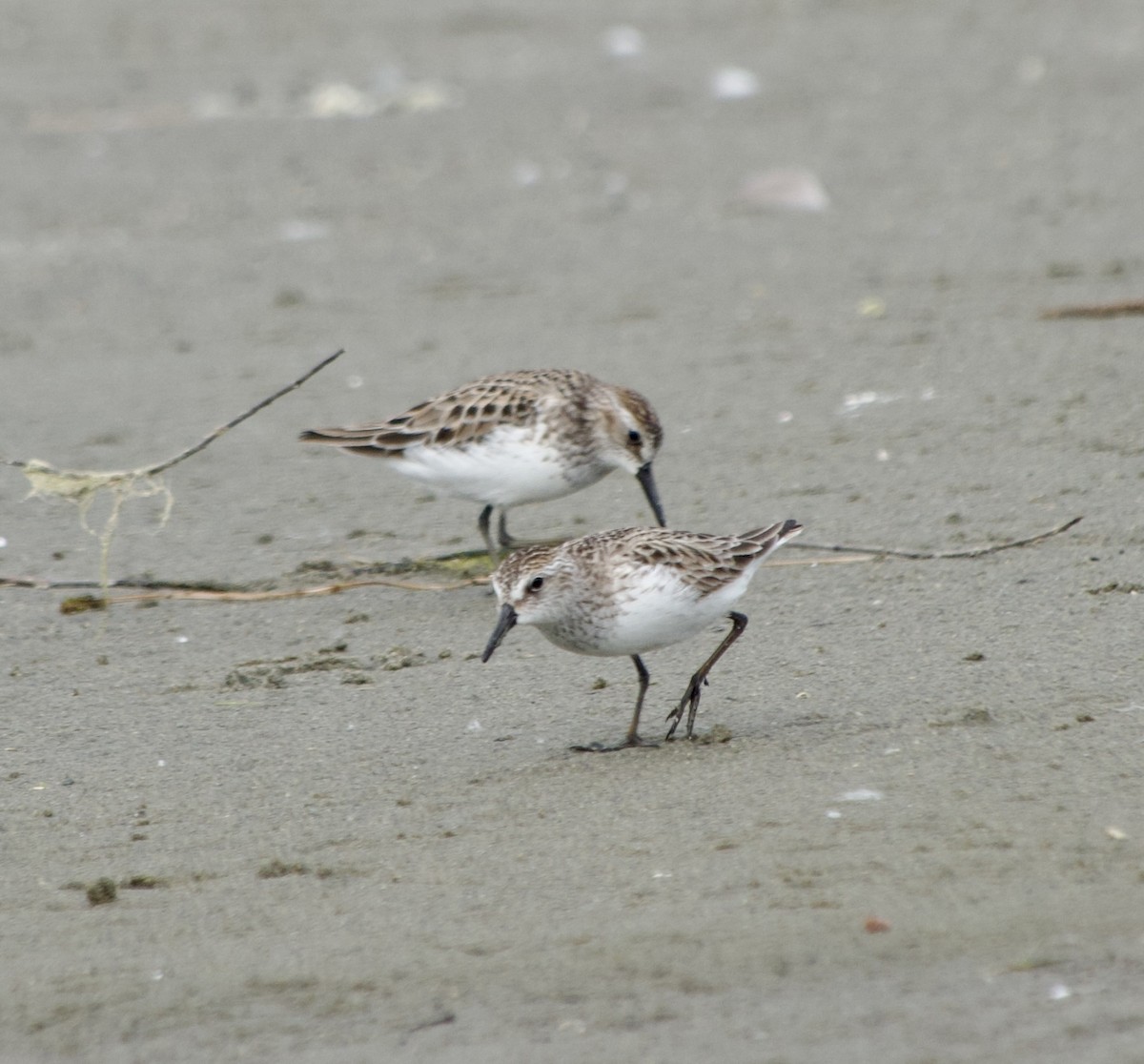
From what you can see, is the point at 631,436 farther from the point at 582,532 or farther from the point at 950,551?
the point at 950,551

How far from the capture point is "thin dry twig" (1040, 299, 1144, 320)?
8453 millimetres

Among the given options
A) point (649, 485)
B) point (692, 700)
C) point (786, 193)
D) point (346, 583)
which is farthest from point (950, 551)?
point (786, 193)

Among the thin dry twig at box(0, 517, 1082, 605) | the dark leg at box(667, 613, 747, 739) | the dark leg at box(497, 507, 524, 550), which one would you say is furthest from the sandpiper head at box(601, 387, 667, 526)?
the dark leg at box(667, 613, 747, 739)

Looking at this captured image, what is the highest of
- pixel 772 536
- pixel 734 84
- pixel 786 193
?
pixel 772 536

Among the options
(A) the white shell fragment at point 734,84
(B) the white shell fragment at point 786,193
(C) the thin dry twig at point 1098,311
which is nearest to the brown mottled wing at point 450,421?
(C) the thin dry twig at point 1098,311

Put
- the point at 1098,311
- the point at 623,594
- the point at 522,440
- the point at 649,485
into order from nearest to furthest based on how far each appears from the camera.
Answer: the point at 623,594 → the point at 522,440 → the point at 649,485 → the point at 1098,311

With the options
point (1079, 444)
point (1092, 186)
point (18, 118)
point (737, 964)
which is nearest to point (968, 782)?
point (737, 964)

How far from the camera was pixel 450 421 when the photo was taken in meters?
6.53

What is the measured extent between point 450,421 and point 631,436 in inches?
24.6

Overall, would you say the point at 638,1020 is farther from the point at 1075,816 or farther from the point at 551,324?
the point at 551,324

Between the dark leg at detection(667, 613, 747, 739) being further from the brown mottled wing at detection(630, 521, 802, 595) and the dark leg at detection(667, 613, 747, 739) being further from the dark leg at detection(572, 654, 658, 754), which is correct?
the brown mottled wing at detection(630, 521, 802, 595)

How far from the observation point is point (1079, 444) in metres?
6.97

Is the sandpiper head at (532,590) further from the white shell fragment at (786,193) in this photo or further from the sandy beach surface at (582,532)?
the white shell fragment at (786,193)

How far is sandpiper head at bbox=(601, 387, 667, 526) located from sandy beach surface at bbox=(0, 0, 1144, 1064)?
0.34 m
